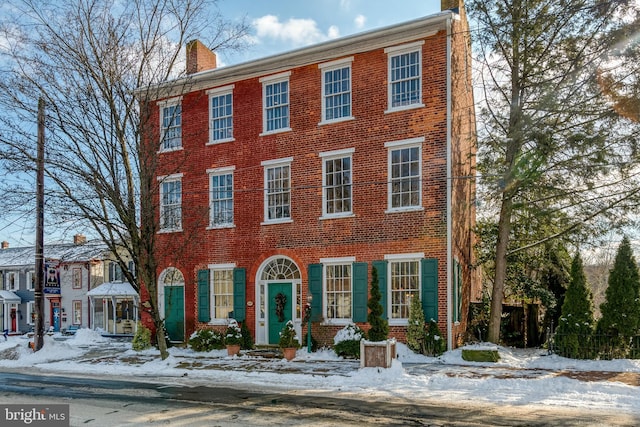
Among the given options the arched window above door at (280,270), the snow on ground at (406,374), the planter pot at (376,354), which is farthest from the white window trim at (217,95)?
the planter pot at (376,354)

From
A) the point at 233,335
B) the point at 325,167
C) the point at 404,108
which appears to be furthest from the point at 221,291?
the point at 404,108

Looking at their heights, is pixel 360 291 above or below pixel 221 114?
below

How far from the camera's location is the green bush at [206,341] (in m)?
16.9

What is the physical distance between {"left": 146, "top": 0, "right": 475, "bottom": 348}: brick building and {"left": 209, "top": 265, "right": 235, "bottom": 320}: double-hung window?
0.05 meters

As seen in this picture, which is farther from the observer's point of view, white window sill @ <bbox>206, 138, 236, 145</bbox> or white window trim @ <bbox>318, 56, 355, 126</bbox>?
white window sill @ <bbox>206, 138, 236, 145</bbox>

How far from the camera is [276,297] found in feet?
57.1

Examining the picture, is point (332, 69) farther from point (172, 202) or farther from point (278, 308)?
point (278, 308)

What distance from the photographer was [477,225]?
19.4 metres

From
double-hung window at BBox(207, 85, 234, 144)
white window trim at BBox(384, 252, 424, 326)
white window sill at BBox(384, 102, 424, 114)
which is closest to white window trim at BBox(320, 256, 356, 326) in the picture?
white window trim at BBox(384, 252, 424, 326)

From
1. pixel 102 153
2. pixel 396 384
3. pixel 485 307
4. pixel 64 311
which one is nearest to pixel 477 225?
pixel 485 307

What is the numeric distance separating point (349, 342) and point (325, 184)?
5098 millimetres

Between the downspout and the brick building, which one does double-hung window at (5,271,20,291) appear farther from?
the downspout

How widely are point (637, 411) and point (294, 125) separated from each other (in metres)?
12.5

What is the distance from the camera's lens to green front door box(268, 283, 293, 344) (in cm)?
1734
